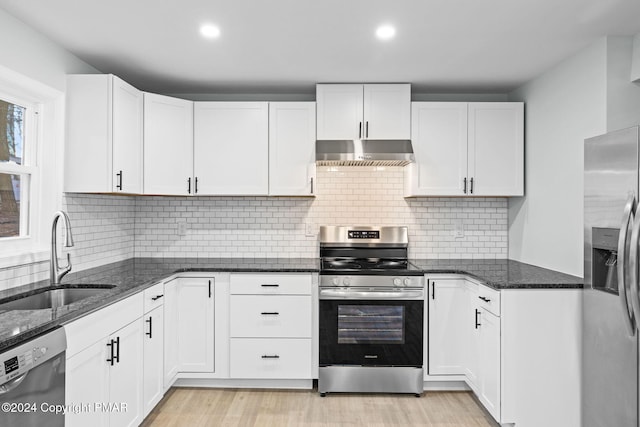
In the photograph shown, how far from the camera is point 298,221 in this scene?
4.18 metres

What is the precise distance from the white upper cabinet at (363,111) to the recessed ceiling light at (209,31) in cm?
116

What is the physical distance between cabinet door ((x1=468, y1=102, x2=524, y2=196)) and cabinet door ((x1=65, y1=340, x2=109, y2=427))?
9.72 feet

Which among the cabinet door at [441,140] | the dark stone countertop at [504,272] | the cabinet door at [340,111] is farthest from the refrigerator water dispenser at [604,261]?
the cabinet door at [340,111]

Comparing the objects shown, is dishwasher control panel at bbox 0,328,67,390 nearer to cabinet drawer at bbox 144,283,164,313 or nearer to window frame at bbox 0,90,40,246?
cabinet drawer at bbox 144,283,164,313

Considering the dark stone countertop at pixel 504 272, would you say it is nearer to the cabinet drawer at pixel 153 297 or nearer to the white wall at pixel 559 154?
the white wall at pixel 559 154

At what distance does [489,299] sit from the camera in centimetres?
298

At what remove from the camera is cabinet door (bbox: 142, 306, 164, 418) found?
2850 millimetres

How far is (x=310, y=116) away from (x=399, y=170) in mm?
957

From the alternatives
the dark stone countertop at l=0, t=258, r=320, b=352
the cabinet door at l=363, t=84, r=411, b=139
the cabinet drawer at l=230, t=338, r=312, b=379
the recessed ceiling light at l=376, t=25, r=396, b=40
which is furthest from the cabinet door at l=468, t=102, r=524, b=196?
the cabinet drawer at l=230, t=338, r=312, b=379

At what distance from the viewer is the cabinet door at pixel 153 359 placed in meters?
2.85

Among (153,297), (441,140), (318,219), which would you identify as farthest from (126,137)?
(441,140)

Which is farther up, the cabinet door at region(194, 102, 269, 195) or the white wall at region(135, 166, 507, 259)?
the cabinet door at region(194, 102, 269, 195)

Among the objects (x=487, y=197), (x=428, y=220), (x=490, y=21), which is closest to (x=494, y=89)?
(x=487, y=197)

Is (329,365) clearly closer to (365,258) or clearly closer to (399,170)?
(365,258)
